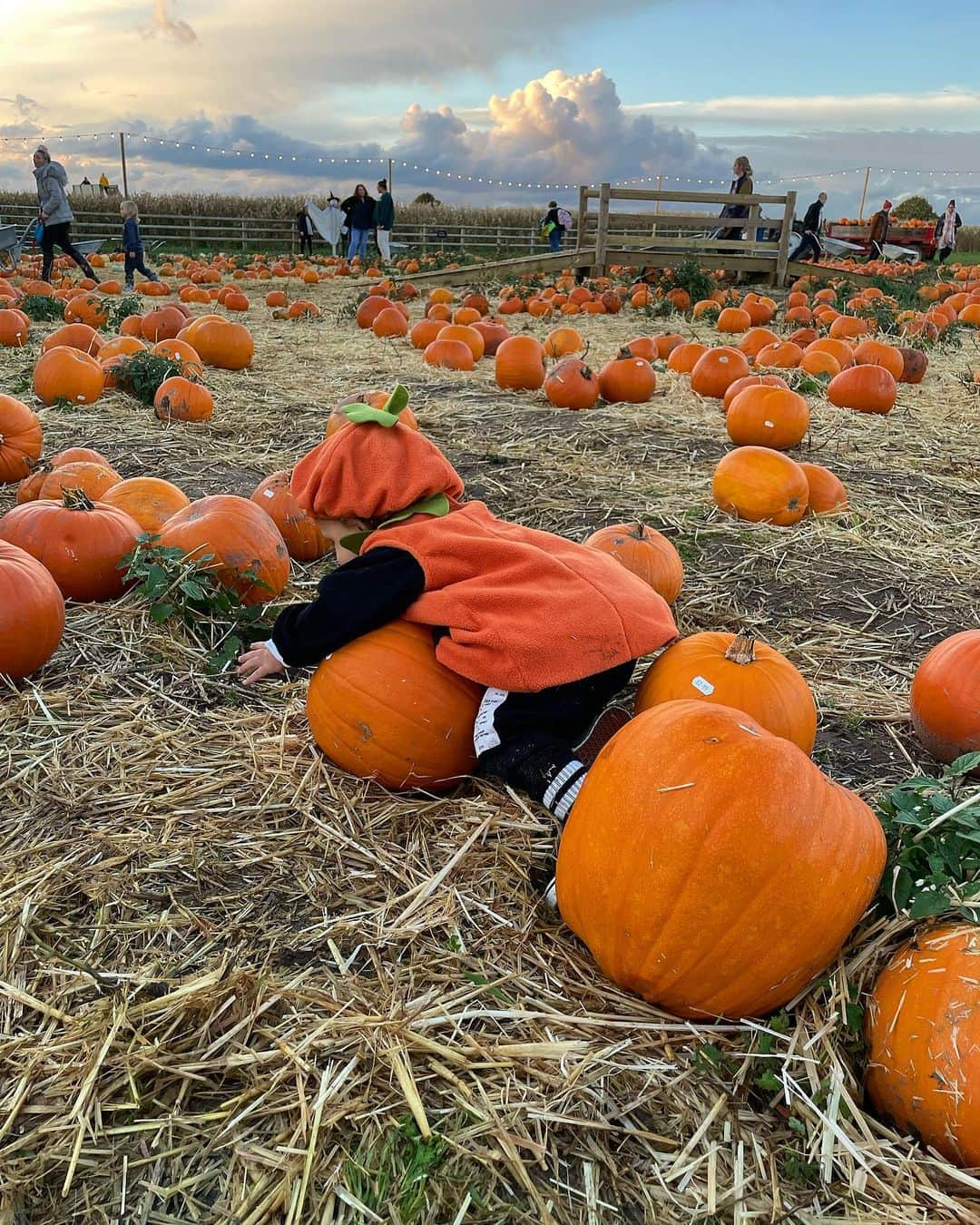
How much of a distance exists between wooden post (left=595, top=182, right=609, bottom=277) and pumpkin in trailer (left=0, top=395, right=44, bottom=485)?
1521 cm

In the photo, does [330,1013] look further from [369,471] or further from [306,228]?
[306,228]

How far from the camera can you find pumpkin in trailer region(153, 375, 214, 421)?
739 centimetres

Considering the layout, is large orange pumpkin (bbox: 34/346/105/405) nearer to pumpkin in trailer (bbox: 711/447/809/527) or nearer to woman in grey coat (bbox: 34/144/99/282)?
pumpkin in trailer (bbox: 711/447/809/527)

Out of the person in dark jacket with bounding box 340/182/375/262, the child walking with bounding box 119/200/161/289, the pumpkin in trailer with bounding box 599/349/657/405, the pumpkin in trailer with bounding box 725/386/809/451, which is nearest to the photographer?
the pumpkin in trailer with bounding box 725/386/809/451

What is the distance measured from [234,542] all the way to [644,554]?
179 centimetres

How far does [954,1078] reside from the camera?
1775mm

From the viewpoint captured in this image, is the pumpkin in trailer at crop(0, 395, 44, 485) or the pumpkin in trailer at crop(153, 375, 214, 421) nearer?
the pumpkin in trailer at crop(0, 395, 44, 485)

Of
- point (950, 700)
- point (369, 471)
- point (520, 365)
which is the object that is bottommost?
point (950, 700)

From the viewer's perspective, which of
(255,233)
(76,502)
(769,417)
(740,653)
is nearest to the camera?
(740,653)

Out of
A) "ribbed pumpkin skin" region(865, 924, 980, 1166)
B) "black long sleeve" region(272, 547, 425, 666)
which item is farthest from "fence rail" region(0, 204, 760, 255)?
"ribbed pumpkin skin" region(865, 924, 980, 1166)

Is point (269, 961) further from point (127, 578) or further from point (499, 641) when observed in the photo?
point (127, 578)

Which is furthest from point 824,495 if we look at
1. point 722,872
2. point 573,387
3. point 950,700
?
point 722,872

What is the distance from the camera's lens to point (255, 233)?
36.5 metres

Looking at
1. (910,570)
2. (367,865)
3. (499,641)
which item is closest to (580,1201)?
(367,865)
